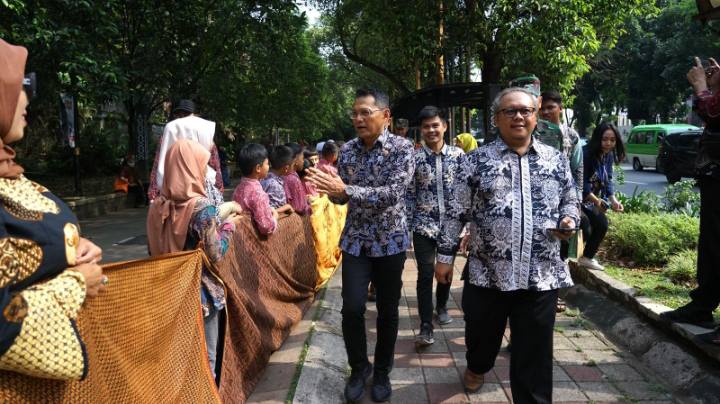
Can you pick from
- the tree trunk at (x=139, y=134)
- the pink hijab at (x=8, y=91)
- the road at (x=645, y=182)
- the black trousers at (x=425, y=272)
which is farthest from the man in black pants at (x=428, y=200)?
the road at (x=645, y=182)

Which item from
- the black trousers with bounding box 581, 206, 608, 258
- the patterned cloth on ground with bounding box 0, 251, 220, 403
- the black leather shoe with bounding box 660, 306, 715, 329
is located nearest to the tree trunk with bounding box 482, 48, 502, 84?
the black trousers with bounding box 581, 206, 608, 258

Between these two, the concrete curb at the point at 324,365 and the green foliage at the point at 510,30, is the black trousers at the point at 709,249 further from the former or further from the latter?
the green foliage at the point at 510,30

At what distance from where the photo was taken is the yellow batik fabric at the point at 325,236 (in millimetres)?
6137

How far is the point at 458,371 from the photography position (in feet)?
12.6

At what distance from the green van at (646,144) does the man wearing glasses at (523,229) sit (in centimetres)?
2366

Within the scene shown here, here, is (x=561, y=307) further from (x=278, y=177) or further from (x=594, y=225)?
(x=278, y=177)

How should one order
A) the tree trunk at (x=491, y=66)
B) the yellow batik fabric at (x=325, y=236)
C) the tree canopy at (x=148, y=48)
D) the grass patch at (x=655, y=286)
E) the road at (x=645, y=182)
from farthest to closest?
1. the road at (x=645, y=182)
2. the tree trunk at (x=491, y=66)
3. the tree canopy at (x=148, y=48)
4. the yellow batik fabric at (x=325, y=236)
5. the grass patch at (x=655, y=286)

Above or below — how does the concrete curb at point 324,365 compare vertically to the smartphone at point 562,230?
below

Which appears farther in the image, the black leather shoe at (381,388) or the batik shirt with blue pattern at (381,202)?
the black leather shoe at (381,388)

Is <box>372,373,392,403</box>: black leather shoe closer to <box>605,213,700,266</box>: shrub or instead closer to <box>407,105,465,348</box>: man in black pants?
<box>407,105,465,348</box>: man in black pants

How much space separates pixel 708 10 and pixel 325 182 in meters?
3.03

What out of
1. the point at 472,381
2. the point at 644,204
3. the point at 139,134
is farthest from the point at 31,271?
the point at 139,134

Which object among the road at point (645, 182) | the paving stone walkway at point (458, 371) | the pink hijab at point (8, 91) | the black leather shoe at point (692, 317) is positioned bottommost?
the paving stone walkway at point (458, 371)

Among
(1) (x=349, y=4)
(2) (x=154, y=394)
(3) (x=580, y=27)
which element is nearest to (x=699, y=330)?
(2) (x=154, y=394)
